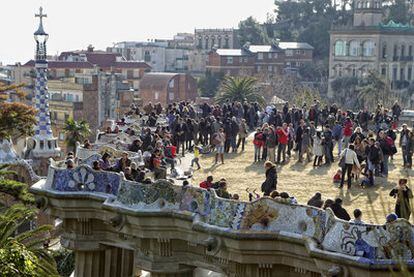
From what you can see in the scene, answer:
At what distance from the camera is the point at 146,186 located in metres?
20.2

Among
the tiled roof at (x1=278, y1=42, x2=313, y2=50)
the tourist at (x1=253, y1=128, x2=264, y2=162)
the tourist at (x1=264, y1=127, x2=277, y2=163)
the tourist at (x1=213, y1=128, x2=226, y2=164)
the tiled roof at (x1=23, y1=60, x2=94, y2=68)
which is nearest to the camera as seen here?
the tourist at (x1=264, y1=127, x2=277, y2=163)

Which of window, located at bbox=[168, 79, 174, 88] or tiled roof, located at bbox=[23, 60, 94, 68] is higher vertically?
tiled roof, located at bbox=[23, 60, 94, 68]

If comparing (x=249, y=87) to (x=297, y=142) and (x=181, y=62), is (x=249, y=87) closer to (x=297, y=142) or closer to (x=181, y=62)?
(x=297, y=142)

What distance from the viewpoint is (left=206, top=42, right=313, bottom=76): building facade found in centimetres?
10638

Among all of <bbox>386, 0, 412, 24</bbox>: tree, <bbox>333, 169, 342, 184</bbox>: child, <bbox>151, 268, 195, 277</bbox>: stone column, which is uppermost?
<bbox>386, 0, 412, 24</bbox>: tree

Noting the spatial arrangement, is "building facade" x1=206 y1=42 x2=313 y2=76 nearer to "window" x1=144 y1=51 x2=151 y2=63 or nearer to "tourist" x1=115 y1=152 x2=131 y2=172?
"window" x1=144 y1=51 x2=151 y2=63

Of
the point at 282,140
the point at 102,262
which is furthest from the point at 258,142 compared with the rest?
the point at 102,262

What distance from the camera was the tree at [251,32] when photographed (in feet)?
393

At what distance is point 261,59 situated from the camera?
108750mm

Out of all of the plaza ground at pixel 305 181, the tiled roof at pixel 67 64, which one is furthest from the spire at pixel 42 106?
the tiled roof at pixel 67 64

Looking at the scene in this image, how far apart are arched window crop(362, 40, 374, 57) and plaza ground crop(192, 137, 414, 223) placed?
69472 mm

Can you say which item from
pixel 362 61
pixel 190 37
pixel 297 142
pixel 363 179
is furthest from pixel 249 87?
pixel 190 37

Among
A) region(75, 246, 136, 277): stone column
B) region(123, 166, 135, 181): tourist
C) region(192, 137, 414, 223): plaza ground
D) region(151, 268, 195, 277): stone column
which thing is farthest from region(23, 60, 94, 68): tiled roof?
region(151, 268, 195, 277): stone column

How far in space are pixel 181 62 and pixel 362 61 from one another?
27509 mm
